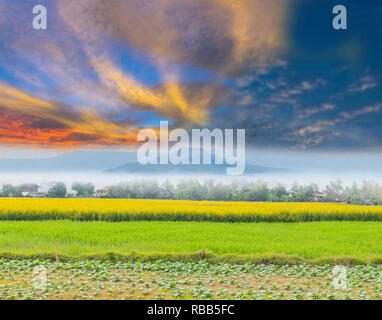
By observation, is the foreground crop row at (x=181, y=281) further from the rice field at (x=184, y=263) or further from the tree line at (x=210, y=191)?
the tree line at (x=210, y=191)

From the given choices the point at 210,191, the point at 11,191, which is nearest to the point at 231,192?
the point at 210,191

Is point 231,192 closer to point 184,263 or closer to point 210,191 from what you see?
point 210,191

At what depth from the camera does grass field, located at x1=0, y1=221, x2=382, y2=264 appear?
8070 mm

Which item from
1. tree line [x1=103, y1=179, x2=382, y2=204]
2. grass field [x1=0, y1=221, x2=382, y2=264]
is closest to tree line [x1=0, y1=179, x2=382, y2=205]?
tree line [x1=103, y1=179, x2=382, y2=204]

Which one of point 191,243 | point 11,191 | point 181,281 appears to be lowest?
point 181,281

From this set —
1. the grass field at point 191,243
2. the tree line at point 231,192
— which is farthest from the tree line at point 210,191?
the grass field at point 191,243

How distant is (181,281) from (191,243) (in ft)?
9.01

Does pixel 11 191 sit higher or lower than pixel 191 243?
higher

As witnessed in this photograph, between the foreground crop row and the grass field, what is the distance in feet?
1.37

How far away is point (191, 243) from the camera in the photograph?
30.1 feet

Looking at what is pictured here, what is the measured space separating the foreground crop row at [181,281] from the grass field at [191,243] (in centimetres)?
42
